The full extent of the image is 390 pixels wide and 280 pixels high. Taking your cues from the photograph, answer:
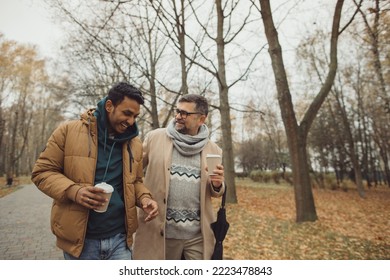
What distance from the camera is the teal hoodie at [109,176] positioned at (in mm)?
1457

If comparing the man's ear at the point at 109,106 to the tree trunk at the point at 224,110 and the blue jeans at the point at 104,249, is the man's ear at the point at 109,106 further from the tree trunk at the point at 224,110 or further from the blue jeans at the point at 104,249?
the tree trunk at the point at 224,110

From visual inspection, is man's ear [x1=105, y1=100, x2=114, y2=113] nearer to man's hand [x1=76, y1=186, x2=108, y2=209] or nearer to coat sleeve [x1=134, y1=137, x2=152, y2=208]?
coat sleeve [x1=134, y1=137, x2=152, y2=208]

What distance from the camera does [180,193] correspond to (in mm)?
1776

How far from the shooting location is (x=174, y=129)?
193cm

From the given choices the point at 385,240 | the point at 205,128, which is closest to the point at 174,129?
the point at 205,128

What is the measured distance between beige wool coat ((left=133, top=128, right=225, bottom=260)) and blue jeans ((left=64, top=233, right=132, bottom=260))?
0.27 m

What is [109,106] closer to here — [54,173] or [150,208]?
[54,173]

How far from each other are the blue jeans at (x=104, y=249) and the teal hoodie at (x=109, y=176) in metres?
0.03

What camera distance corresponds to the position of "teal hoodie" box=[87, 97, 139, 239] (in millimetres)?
1457

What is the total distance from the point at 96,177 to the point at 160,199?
0.47 metres

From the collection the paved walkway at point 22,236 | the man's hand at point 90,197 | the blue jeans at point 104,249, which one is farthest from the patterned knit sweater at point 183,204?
the paved walkway at point 22,236

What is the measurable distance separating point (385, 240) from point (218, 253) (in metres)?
3.00

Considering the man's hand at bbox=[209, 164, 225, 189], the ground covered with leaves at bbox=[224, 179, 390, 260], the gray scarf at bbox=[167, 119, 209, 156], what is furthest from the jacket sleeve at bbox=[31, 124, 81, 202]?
the ground covered with leaves at bbox=[224, 179, 390, 260]

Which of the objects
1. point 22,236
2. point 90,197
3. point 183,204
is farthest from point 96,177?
point 22,236
